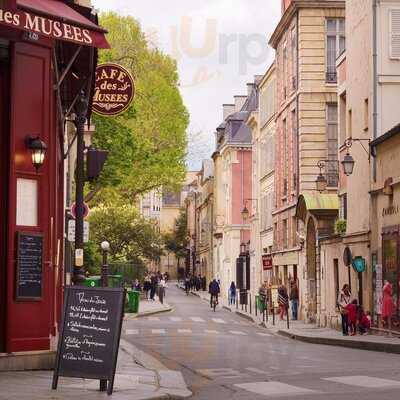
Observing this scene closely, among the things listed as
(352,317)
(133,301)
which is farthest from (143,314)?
(352,317)

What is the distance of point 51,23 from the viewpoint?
568 inches

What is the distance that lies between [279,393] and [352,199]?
953 inches

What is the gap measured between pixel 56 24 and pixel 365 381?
6.79m

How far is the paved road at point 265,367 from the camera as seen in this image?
14.7 metres

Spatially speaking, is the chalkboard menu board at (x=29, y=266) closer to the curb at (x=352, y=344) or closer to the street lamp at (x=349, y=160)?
the curb at (x=352, y=344)

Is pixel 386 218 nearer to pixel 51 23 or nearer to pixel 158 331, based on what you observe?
pixel 158 331

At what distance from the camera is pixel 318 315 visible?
43.6 metres

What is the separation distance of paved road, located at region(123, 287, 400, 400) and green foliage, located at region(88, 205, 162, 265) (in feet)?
145

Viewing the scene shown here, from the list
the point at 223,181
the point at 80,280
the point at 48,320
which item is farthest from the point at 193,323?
the point at 223,181

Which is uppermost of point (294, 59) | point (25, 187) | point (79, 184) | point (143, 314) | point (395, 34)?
point (294, 59)

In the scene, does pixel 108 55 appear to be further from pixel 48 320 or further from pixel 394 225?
pixel 48 320

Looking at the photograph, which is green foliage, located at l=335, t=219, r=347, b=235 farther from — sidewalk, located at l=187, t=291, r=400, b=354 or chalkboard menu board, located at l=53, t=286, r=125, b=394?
chalkboard menu board, located at l=53, t=286, r=125, b=394

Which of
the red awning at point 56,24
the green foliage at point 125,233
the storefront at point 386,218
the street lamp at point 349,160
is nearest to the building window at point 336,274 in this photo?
the street lamp at point 349,160

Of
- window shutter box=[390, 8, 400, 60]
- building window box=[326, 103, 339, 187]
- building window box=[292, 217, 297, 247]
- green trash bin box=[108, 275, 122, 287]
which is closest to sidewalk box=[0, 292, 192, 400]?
window shutter box=[390, 8, 400, 60]
